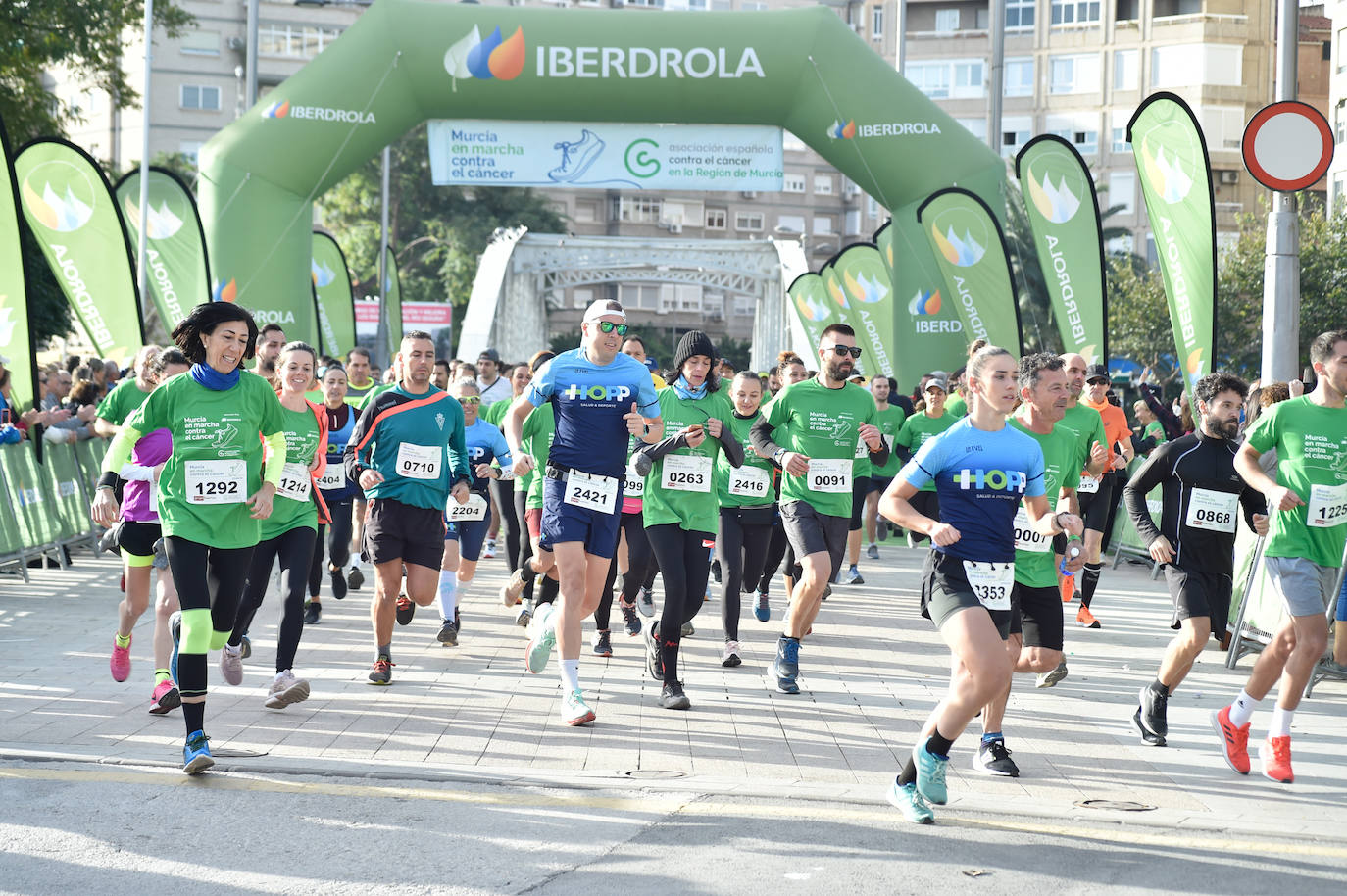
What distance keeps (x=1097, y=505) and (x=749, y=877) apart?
7937mm

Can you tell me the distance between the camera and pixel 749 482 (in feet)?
31.2

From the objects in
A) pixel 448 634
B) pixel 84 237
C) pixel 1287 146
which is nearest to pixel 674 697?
pixel 448 634

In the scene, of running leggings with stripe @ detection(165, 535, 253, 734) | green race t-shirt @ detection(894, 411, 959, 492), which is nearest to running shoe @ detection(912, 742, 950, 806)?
running leggings with stripe @ detection(165, 535, 253, 734)

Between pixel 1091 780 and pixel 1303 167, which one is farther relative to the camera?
pixel 1303 167

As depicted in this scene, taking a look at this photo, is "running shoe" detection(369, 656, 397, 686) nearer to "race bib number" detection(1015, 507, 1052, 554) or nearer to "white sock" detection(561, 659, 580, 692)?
"white sock" detection(561, 659, 580, 692)

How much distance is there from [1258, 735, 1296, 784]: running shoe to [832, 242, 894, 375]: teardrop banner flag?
16.9 meters

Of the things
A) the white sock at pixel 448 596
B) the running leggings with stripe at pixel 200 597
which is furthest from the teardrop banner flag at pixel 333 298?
the running leggings with stripe at pixel 200 597

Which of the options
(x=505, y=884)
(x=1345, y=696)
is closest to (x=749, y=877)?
(x=505, y=884)

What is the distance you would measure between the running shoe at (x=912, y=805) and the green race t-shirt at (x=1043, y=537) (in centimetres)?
145

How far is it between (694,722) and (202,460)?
2752 millimetres

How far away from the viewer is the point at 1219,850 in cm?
523

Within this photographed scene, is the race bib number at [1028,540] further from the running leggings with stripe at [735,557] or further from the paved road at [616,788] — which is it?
the running leggings with stripe at [735,557]

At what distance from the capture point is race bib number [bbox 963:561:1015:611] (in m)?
5.72

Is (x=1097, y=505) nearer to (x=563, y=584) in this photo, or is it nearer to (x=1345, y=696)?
(x=1345, y=696)
